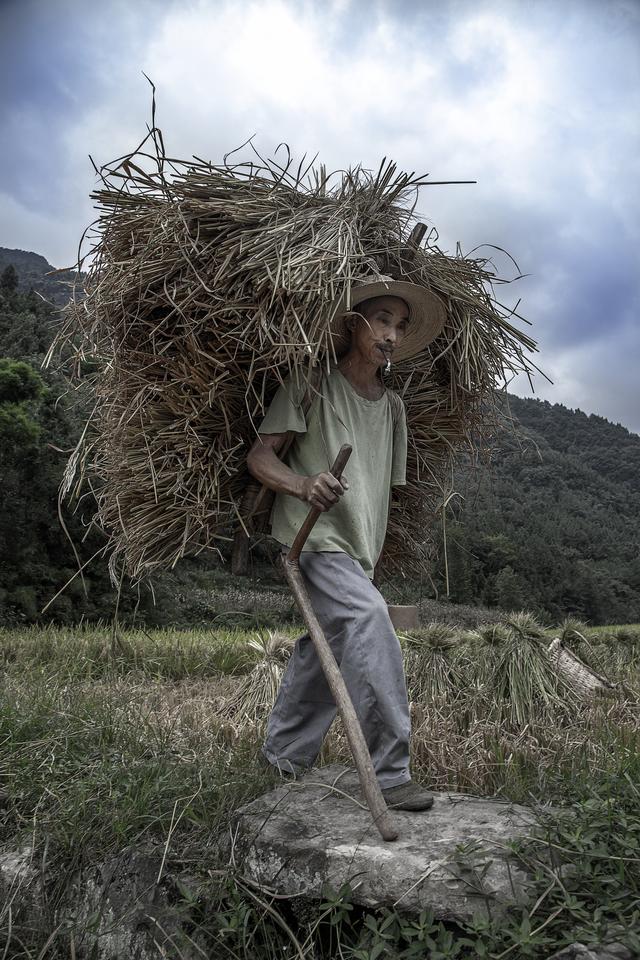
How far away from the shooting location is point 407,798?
253cm

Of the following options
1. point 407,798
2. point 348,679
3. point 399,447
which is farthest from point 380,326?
point 407,798

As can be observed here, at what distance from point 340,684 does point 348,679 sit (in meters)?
0.15

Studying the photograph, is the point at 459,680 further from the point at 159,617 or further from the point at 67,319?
the point at 159,617

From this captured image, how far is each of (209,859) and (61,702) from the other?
1892 mm

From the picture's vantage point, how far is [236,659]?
6.34 meters

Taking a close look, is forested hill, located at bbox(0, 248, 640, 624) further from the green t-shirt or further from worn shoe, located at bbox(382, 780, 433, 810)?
worn shoe, located at bbox(382, 780, 433, 810)

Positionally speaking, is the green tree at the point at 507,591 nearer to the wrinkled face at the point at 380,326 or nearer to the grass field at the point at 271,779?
the grass field at the point at 271,779

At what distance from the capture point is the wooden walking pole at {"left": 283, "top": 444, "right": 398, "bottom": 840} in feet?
7.70

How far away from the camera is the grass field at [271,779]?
2033mm

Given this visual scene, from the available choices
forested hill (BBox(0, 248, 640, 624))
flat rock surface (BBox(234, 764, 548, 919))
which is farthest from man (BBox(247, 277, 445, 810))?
forested hill (BBox(0, 248, 640, 624))

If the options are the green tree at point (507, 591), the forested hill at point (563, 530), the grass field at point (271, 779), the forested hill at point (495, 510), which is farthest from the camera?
the forested hill at point (563, 530)

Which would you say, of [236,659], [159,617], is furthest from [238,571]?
[159,617]

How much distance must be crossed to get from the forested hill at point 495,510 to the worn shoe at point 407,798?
1199 mm

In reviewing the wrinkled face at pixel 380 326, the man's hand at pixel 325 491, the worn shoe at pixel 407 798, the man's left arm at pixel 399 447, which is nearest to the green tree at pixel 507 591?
the man's left arm at pixel 399 447
